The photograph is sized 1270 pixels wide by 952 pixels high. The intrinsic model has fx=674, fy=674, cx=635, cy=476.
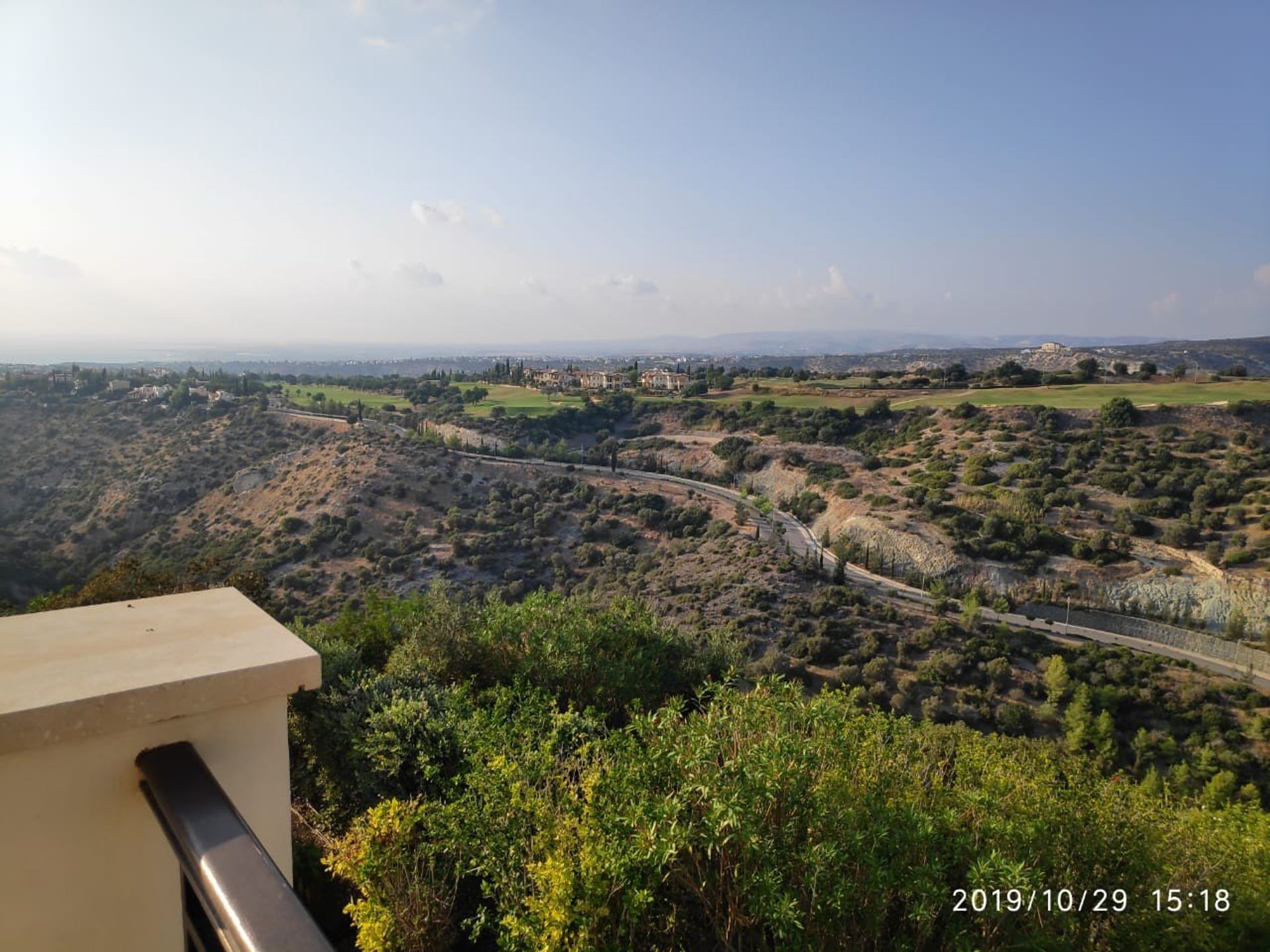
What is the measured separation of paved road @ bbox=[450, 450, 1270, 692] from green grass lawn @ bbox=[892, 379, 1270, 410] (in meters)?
17.5

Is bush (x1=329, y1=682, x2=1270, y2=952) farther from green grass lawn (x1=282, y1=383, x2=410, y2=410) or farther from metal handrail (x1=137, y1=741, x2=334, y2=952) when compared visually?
green grass lawn (x1=282, y1=383, x2=410, y2=410)

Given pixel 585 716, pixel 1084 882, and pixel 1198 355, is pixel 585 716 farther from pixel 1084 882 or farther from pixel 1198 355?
pixel 1198 355

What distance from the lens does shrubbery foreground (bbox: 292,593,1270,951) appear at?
3.11 m

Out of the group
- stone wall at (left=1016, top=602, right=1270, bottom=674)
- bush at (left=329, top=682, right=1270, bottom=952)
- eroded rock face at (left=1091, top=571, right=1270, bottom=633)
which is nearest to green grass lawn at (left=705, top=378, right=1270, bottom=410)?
eroded rock face at (left=1091, top=571, right=1270, bottom=633)

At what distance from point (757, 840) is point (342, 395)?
64.9m

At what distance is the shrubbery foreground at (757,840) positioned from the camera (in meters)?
3.11

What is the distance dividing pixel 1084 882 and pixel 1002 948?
3.11 ft

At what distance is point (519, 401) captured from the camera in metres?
60.8

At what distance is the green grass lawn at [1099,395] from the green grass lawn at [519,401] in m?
27.5

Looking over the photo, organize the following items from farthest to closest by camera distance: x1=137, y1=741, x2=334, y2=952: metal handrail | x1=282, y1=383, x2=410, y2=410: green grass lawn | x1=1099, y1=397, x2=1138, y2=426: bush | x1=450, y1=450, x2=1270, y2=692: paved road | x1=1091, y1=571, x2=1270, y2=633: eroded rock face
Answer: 1. x1=282, y1=383, x2=410, y2=410: green grass lawn
2. x1=1099, y1=397, x2=1138, y2=426: bush
3. x1=1091, y1=571, x2=1270, y2=633: eroded rock face
4. x1=450, y1=450, x2=1270, y2=692: paved road
5. x1=137, y1=741, x2=334, y2=952: metal handrail

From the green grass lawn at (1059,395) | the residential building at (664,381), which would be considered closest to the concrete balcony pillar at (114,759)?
the green grass lawn at (1059,395)

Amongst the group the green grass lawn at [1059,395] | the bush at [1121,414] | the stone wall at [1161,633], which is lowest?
the stone wall at [1161,633]

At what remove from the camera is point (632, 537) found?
113ft

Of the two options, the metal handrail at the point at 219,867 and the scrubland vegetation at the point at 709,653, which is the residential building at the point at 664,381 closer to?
the scrubland vegetation at the point at 709,653
